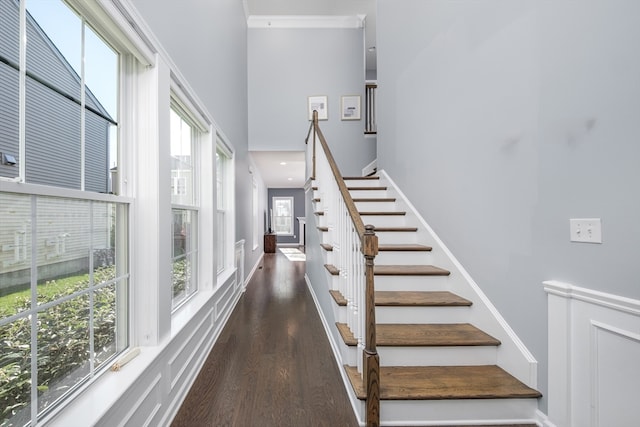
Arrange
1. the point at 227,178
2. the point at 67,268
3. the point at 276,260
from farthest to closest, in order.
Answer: the point at 276,260 → the point at 227,178 → the point at 67,268

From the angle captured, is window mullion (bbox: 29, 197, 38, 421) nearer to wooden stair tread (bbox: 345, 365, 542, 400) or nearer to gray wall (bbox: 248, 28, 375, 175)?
wooden stair tread (bbox: 345, 365, 542, 400)

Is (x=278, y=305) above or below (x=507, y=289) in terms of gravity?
below

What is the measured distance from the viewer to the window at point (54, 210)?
31.4 inches

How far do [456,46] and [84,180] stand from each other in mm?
2679

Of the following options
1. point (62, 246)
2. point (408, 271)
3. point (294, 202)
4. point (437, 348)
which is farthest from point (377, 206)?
point (294, 202)

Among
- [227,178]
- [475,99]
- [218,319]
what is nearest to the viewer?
[475,99]

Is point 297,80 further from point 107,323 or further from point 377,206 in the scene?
point 107,323

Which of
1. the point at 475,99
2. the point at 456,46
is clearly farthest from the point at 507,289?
the point at 456,46

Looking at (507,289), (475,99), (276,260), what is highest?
(475,99)

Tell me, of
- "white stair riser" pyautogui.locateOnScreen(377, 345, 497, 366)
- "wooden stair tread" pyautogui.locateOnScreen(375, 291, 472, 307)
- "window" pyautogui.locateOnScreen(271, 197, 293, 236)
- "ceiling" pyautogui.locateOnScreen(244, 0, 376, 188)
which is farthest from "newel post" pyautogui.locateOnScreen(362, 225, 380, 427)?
"window" pyautogui.locateOnScreen(271, 197, 293, 236)

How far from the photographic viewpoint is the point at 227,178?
353 centimetres

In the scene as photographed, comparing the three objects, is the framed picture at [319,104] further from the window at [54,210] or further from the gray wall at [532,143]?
the window at [54,210]

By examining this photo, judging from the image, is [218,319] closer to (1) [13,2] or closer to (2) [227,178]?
(2) [227,178]

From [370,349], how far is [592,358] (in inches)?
39.6
